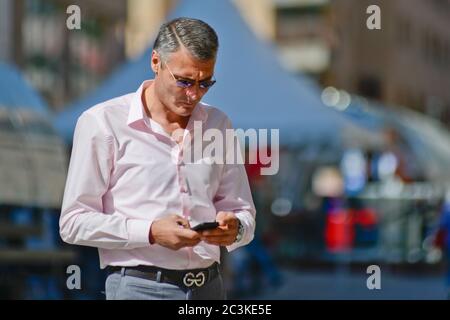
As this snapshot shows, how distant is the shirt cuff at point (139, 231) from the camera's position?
311 cm

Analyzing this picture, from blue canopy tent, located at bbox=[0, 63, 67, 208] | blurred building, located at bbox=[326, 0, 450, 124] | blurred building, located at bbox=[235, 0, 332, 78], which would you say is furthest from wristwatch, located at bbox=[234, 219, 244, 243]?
blurred building, located at bbox=[235, 0, 332, 78]

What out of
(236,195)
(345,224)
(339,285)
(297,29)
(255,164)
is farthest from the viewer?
(297,29)

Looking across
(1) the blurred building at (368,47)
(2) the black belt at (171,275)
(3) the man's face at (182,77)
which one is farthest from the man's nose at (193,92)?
(1) the blurred building at (368,47)

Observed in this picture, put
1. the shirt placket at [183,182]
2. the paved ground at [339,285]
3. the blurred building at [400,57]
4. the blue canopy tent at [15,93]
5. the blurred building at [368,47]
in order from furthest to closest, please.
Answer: the blurred building at [368,47] → the blurred building at [400,57] → the paved ground at [339,285] → the blue canopy tent at [15,93] → the shirt placket at [183,182]

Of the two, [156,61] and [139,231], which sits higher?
[156,61]

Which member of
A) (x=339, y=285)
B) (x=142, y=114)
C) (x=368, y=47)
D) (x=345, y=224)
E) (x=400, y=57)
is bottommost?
(x=345, y=224)

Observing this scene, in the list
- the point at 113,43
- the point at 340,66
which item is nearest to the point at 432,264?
the point at 113,43

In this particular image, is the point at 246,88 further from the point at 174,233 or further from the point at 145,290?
the point at 174,233

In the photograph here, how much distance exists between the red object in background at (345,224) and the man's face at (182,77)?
47.8ft

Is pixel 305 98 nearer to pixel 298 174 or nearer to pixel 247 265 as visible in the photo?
pixel 247 265

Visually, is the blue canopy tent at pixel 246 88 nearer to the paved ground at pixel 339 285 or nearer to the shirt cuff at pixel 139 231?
the paved ground at pixel 339 285

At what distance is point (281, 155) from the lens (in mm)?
20328

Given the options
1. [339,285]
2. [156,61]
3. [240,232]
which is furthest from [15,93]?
[339,285]

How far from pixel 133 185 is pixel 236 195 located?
27 centimetres
